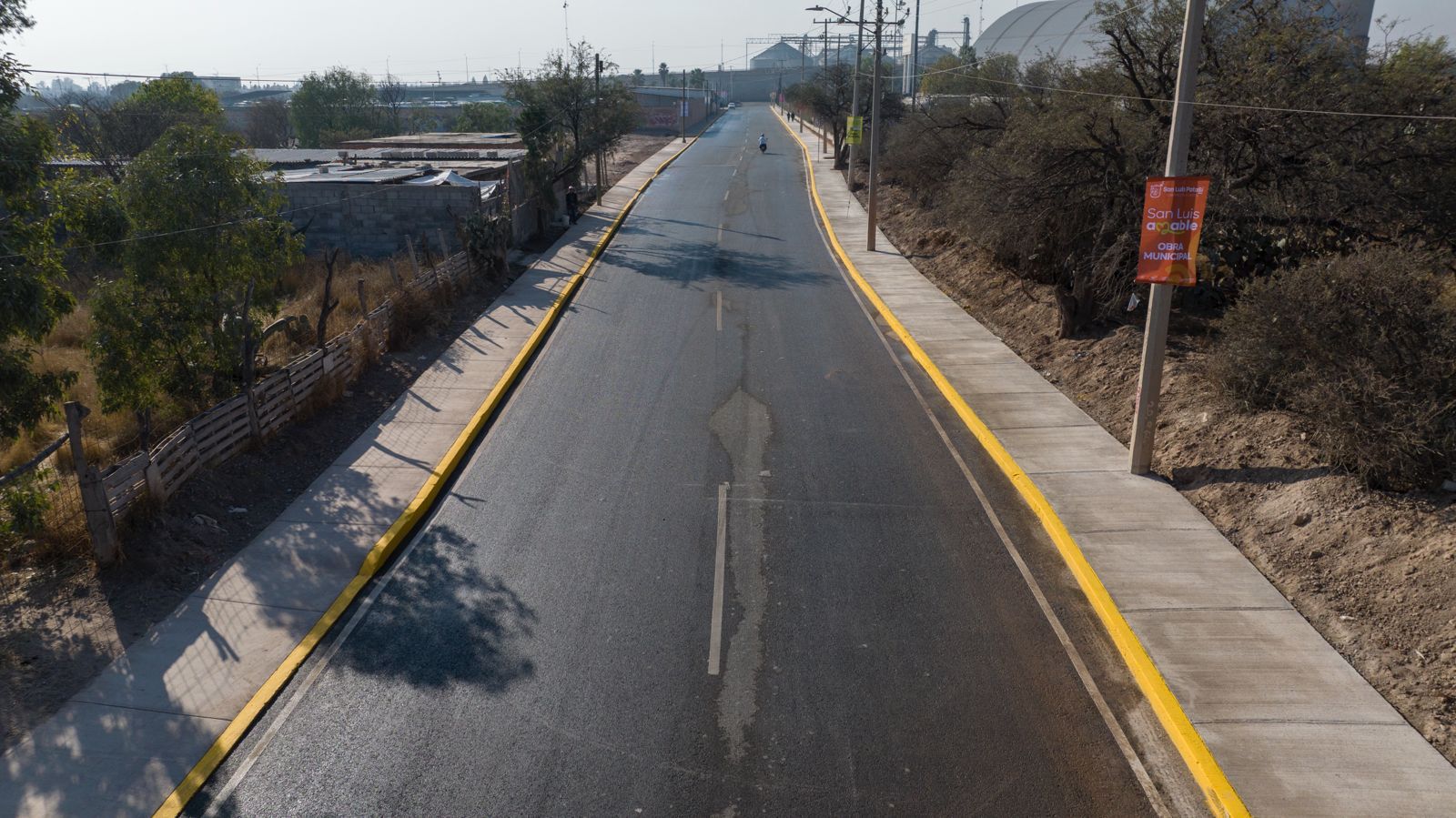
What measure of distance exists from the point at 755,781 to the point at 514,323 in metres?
15.6

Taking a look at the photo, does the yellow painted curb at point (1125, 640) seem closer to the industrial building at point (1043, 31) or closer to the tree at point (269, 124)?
the industrial building at point (1043, 31)

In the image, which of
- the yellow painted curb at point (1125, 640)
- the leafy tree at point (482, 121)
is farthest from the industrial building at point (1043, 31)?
the yellow painted curb at point (1125, 640)

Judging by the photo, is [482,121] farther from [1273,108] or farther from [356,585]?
[356,585]

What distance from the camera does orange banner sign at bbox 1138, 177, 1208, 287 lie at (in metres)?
11.1

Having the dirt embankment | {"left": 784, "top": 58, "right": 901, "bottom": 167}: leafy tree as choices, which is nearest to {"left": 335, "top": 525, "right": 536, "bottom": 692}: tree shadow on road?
the dirt embankment

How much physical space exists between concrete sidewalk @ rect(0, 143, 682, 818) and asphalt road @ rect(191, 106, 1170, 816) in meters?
0.55

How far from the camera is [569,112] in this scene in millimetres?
40219

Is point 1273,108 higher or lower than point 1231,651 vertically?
higher

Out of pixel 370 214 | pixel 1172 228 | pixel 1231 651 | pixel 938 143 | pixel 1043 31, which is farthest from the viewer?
pixel 1043 31

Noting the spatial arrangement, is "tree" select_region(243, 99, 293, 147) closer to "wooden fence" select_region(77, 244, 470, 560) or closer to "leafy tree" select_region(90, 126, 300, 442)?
"wooden fence" select_region(77, 244, 470, 560)

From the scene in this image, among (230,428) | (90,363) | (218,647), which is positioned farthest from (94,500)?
(90,363)

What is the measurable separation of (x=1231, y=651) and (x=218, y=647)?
9030 millimetres

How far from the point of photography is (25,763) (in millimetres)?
7098

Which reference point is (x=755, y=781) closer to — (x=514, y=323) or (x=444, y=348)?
(x=444, y=348)
